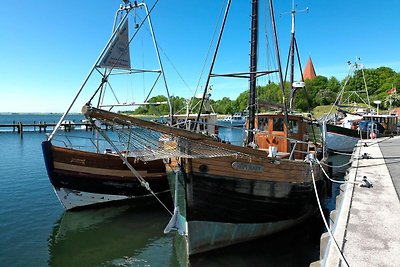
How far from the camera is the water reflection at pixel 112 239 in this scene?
30.8 ft

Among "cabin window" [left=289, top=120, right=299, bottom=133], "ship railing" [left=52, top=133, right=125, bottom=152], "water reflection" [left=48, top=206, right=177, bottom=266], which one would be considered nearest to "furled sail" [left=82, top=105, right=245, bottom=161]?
"ship railing" [left=52, top=133, right=125, bottom=152]

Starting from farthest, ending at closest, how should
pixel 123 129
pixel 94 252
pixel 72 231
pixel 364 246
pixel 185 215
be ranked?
pixel 72 231 < pixel 94 252 < pixel 185 215 < pixel 123 129 < pixel 364 246

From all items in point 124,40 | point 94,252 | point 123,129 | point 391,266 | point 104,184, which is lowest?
point 94,252

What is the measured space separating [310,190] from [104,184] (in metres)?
8.16

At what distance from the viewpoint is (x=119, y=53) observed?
12750 mm

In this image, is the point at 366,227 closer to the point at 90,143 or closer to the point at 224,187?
the point at 224,187

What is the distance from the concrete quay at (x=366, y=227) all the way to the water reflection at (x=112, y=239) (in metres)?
5.15

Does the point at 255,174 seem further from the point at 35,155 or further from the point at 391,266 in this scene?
the point at 35,155

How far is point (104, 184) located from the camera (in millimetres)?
13328

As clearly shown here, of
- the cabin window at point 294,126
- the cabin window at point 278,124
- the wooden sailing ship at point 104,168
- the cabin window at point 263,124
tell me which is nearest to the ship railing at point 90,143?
the wooden sailing ship at point 104,168

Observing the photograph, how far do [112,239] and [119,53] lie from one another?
23.2ft

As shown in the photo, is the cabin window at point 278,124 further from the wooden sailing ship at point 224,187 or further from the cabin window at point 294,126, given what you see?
the wooden sailing ship at point 224,187

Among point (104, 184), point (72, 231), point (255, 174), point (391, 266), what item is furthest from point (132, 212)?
point (391, 266)

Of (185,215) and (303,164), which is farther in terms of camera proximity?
(303,164)
